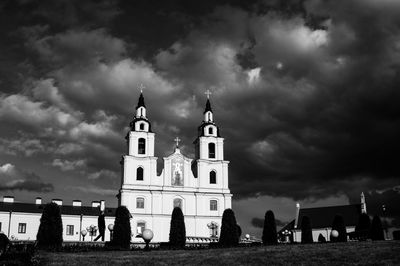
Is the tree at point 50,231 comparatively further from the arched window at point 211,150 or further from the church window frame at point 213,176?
the arched window at point 211,150

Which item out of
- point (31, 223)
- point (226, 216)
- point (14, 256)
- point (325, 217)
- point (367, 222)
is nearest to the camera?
point (14, 256)

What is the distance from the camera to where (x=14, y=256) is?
2575 cm

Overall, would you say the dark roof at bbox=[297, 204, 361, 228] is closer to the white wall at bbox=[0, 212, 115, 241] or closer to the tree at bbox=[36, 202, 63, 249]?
the white wall at bbox=[0, 212, 115, 241]

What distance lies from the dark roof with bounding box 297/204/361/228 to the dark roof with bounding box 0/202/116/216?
3427 centimetres

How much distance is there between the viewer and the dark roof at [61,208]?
68387 millimetres

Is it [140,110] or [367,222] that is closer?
[367,222]

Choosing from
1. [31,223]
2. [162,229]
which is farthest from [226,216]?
[31,223]

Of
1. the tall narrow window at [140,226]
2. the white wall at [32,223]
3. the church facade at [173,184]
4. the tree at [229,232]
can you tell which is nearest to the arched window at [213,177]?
the church facade at [173,184]

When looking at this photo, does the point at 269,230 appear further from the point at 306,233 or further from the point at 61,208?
the point at 61,208

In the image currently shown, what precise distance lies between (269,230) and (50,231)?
19065 mm

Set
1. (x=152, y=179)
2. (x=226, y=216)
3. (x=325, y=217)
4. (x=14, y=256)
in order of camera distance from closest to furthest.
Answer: (x=14, y=256) < (x=226, y=216) < (x=152, y=179) < (x=325, y=217)

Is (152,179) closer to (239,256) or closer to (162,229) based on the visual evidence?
(162,229)

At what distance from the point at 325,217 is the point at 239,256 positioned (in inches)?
2305

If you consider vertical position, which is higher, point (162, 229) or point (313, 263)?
point (162, 229)
